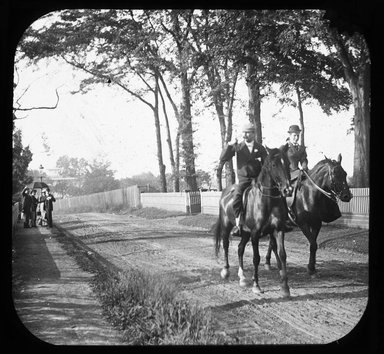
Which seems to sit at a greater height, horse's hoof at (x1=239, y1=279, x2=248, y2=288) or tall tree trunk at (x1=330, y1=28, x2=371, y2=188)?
tall tree trunk at (x1=330, y1=28, x2=371, y2=188)

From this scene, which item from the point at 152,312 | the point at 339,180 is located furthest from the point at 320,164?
the point at 152,312

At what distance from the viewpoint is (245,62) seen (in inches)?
139

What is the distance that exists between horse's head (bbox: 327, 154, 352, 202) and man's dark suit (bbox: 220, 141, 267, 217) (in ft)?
1.67

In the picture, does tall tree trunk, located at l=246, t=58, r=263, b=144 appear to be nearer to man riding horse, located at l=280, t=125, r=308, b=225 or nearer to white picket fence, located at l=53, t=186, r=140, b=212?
man riding horse, located at l=280, t=125, r=308, b=225

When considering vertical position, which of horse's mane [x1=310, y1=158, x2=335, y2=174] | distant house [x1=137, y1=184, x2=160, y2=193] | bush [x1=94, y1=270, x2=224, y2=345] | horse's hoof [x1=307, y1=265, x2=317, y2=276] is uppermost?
horse's mane [x1=310, y1=158, x2=335, y2=174]

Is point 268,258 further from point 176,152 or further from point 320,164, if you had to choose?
point 176,152

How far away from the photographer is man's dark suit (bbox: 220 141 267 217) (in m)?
3.40

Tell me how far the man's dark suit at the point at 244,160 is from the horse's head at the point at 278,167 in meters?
0.05

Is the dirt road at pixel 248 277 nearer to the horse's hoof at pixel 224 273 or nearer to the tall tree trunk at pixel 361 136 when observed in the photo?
the horse's hoof at pixel 224 273

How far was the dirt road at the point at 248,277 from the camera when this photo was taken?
10.8 feet

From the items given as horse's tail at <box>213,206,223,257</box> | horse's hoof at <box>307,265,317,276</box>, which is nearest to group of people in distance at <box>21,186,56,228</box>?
horse's tail at <box>213,206,223,257</box>

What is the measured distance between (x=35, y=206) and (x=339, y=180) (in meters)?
2.33
